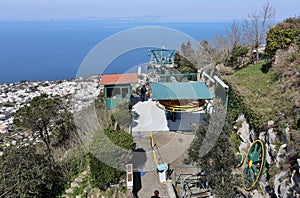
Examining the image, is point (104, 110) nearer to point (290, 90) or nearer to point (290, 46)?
point (290, 90)

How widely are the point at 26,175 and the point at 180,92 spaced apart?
675cm

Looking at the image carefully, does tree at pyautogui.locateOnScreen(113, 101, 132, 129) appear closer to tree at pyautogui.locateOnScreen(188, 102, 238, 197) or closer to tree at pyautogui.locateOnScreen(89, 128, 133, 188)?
tree at pyautogui.locateOnScreen(89, 128, 133, 188)

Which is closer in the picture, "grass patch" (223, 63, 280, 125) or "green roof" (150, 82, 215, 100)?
"grass patch" (223, 63, 280, 125)

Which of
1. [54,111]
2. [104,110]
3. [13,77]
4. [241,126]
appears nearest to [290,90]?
[241,126]

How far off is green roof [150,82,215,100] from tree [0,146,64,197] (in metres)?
5.06

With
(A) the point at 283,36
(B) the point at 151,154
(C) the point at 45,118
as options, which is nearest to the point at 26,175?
(C) the point at 45,118

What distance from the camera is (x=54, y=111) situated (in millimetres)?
12102

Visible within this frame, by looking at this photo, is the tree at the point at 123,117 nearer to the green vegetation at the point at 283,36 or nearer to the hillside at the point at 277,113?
the hillside at the point at 277,113

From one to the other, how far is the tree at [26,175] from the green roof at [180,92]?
16.6ft

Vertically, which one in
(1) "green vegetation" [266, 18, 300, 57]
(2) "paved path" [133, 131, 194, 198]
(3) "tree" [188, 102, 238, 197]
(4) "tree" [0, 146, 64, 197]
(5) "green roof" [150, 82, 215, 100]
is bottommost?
(2) "paved path" [133, 131, 194, 198]

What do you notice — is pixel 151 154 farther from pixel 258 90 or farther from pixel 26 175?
pixel 258 90

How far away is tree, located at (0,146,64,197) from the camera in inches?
290

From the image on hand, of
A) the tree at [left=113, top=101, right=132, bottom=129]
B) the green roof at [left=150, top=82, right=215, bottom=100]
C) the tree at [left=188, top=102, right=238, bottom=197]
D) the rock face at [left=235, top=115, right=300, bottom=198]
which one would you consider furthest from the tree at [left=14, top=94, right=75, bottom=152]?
the rock face at [left=235, top=115, right=300, bottom=198]

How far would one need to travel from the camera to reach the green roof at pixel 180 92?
10.4 meters
